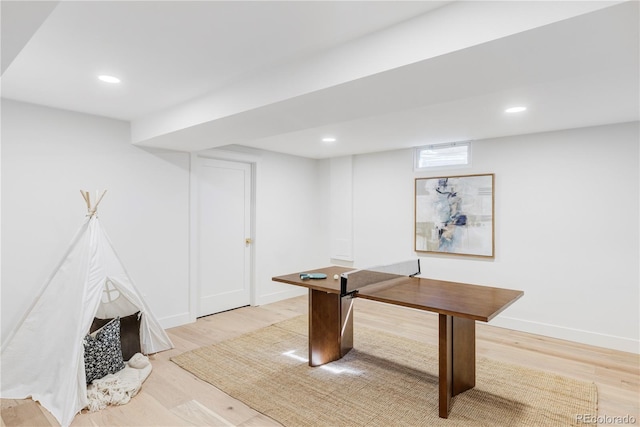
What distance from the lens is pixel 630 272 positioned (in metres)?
3.65

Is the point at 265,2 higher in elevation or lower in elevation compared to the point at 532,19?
higher

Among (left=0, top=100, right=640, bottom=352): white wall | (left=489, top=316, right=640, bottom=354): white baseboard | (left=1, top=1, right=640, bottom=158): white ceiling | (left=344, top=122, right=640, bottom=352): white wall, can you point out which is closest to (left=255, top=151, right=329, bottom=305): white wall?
(left=0, top=100, right=640, bottom=352): white wall

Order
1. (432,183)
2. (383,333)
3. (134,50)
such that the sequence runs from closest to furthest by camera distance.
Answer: (134,50), (383,333), (432,183)

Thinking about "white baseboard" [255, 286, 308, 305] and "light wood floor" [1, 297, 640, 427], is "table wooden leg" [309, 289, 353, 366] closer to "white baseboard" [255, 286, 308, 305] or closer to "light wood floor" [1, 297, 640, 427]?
"light wood floor" [1, 297, 640, 427]

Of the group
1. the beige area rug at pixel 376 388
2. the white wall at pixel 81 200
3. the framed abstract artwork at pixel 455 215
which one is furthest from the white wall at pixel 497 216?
the beige area rug at pixel 376 388

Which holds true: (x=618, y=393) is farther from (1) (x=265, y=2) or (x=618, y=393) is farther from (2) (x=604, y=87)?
(1) (x=265, y=2)

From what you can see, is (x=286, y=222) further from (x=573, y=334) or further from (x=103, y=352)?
(x=573, y=334)

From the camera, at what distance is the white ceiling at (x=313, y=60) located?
1.55 metres

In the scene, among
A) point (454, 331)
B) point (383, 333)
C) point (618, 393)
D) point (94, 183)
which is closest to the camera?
point (454, 331)

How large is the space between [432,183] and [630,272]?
7.51 feet

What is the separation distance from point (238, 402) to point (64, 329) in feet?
4.70

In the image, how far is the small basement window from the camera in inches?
185

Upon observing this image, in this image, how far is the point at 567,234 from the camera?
13.1 ft

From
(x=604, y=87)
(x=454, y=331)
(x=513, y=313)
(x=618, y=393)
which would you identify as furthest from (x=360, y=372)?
(x=604, y=87)
